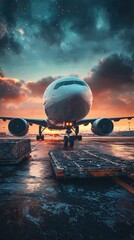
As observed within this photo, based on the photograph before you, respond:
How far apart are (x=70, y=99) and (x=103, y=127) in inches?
272

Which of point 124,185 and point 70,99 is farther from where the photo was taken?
point 70,99

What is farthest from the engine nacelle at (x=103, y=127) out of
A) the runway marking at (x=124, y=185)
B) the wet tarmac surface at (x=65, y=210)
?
the wet tarmac surface at (x=65, y=210)

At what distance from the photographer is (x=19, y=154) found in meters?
8.24

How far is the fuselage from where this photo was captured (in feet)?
42.3

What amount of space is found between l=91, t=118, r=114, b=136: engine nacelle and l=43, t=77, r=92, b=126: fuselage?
396 cm

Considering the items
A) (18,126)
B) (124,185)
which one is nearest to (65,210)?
(124,185)

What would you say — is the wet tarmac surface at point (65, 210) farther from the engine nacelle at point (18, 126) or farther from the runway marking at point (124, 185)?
the engine nacelle at point (18, 126)

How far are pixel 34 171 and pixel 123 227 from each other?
13.9ft

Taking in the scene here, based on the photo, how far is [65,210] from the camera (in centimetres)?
320

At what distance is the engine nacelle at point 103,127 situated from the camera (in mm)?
17891

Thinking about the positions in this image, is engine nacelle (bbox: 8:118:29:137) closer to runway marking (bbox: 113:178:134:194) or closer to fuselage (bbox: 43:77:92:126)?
fuselage (bbox: 43:77:92:126)

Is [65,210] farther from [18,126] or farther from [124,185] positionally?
[18,126]

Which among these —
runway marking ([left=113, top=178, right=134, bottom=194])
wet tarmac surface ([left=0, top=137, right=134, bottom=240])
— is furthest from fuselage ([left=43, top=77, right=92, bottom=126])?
wet tarmac surface ([left=0, top=137, right=134, bottom=240])

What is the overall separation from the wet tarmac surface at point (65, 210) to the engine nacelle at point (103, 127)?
42.3 feet
